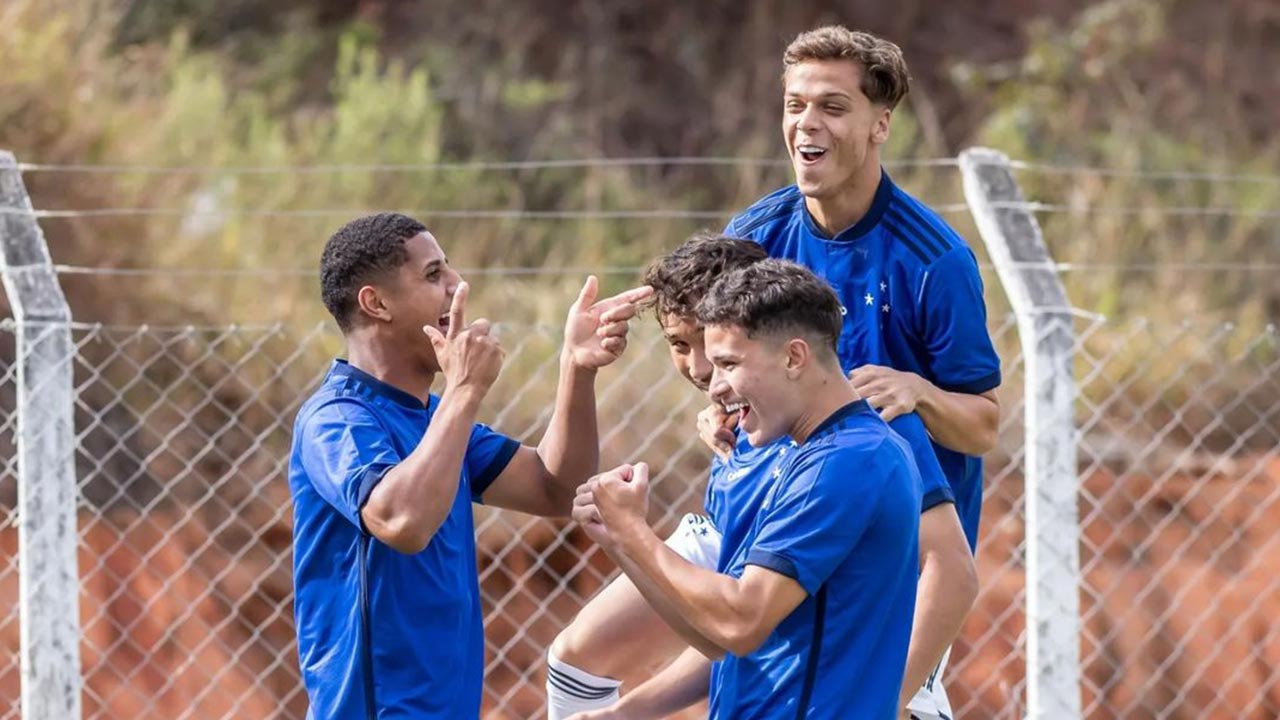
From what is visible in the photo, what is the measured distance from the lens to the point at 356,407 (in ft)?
10.1

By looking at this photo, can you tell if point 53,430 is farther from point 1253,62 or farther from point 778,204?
point 1253,62

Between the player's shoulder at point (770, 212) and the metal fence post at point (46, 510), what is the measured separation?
1.64 meters

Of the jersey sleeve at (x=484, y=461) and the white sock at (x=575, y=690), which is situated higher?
the jersey sleeve at (x=484, y=461)

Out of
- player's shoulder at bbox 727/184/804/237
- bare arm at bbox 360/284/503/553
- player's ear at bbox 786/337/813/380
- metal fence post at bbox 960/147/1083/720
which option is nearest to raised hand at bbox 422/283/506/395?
bare arm at bbox 360/284/503/553

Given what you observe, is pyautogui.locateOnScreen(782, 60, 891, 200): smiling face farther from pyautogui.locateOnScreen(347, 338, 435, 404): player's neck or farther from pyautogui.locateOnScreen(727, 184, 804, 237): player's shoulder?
pyautogui.locateOnScreen(347, 338, 435, 404): player's neck

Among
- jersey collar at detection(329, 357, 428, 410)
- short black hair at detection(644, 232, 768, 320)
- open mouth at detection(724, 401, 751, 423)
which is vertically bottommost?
jersey collar at detection(329, 357, 428, 410)

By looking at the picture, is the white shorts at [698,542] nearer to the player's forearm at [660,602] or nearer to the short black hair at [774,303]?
the player's forearm at [660,602]

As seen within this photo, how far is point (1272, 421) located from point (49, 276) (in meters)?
4.74

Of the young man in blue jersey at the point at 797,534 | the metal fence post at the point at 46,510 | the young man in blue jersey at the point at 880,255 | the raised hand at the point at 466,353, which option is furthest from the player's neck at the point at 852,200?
the metal fence post at the point at 46,510

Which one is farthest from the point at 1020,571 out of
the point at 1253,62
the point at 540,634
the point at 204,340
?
the point at 1253,62

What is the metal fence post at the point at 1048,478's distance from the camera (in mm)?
4340

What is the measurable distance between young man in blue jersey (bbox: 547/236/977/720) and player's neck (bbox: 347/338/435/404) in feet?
1.51

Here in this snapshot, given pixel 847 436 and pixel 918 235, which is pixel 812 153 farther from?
pixel 847 436

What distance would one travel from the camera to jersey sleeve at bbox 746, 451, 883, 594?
2.71 meters
